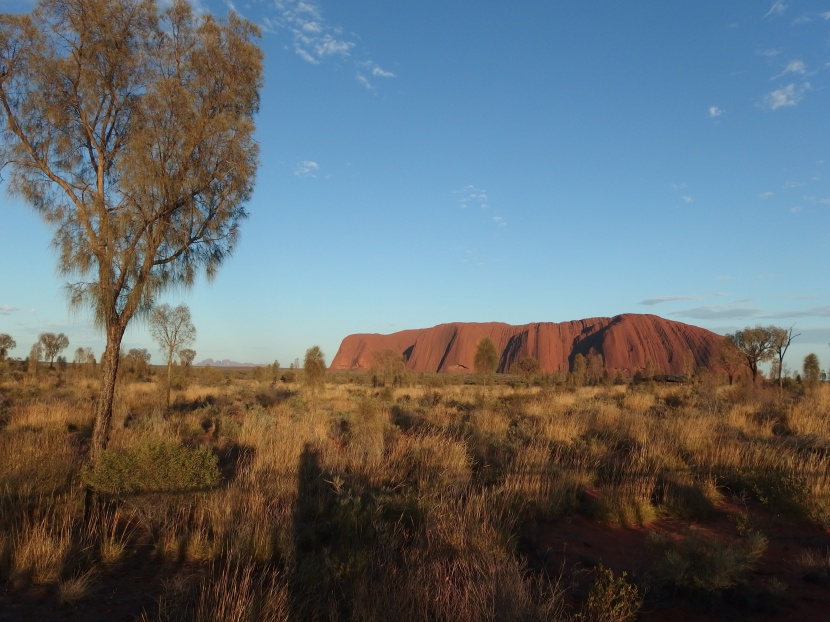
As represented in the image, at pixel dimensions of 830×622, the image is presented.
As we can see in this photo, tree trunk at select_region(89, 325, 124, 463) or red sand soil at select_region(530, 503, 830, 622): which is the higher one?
tree trunk at select_region(89, 325, 124, 463)

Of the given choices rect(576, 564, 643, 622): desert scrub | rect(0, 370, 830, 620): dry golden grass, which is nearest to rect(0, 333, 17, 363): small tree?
rect(0, 370, 830, 620): dry golden grass

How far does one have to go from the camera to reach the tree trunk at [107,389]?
723 centimetres

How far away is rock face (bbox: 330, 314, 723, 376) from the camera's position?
129375mm

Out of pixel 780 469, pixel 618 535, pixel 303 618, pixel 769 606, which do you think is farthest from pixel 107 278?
pixel 780 469

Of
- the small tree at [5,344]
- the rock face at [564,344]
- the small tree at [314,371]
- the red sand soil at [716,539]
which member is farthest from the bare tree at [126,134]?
the rock face at [564,344]

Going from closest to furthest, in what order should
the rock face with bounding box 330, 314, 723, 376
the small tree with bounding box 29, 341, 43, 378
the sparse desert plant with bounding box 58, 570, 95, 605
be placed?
the sparse desert plant with bounding box 58, 570, 95, 605, the small tree with bounding box 29, 341, 43, 378, the rock face with bounding box 330, 314, 723, 376

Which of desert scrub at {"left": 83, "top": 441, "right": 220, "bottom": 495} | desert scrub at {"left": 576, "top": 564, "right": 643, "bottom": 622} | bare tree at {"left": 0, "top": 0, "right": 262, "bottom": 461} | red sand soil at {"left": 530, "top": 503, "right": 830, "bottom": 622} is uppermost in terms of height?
bare tree at {"left": 0, "top": 0, "right": 262, "bottom": 461}

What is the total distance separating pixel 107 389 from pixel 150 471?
164cm

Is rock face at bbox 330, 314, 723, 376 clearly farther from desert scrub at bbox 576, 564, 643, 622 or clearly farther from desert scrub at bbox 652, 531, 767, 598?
desert scrub at bbox 576, 564, 643, 622

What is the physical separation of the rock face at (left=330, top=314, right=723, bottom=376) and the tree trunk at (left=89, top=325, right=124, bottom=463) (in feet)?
318

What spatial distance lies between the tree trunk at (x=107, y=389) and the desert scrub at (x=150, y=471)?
2.01 ft

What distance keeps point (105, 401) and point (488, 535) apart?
17.9 ft

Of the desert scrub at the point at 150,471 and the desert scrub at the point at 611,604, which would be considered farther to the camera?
the desert scrub at the point at 150,471

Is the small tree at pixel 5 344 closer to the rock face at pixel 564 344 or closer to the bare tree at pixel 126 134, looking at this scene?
the bare tree at pixel 126 134
